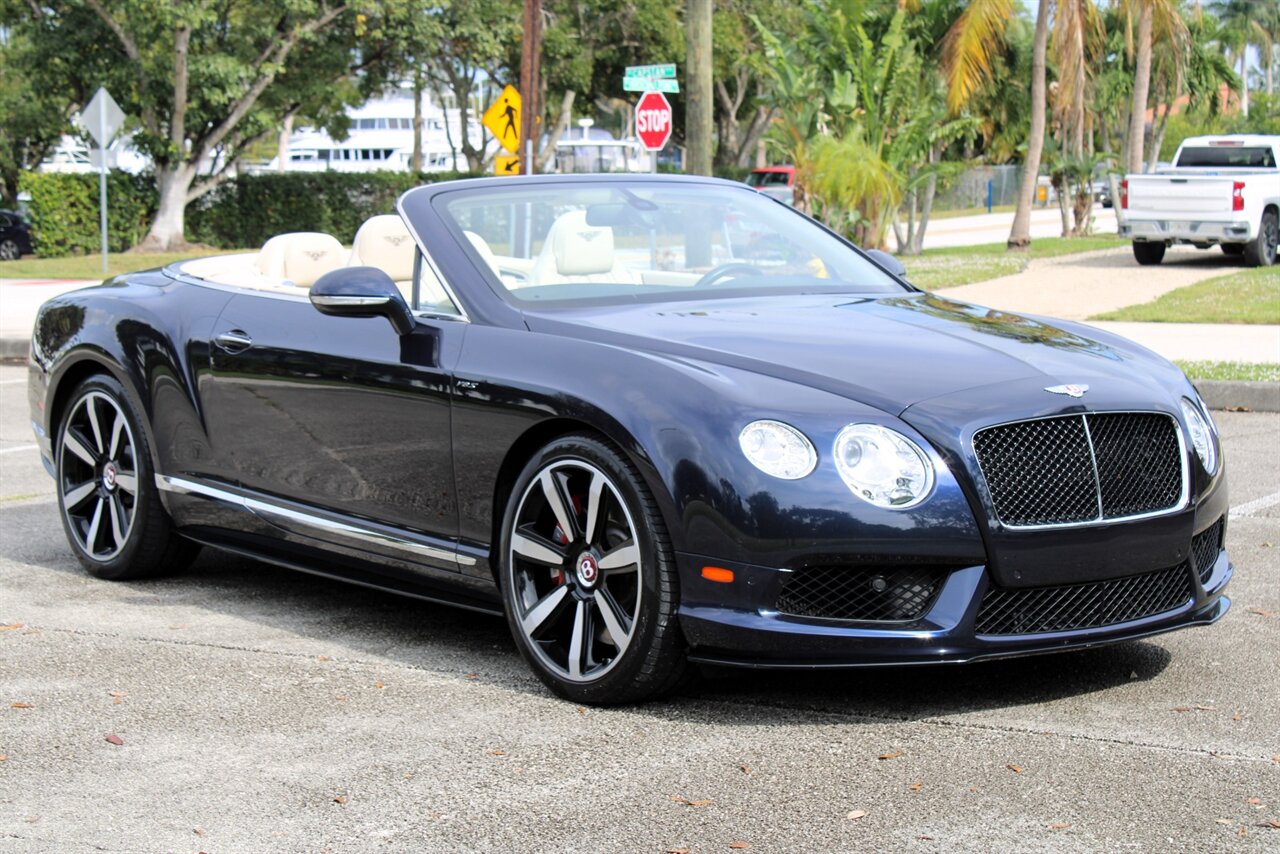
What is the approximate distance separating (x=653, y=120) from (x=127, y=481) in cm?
1622

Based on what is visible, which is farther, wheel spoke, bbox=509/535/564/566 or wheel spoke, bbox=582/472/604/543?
wheel spoke, bbox=509/535/564/566

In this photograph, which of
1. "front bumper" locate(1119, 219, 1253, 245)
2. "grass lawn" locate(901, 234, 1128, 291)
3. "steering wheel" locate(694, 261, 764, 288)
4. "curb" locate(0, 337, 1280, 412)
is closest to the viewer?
"steering wheel" locate(694, 261, 764, 288)

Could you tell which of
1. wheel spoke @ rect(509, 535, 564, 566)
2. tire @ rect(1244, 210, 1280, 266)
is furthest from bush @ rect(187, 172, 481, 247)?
wheel spoke @ rect(509, 535, 564, 566)

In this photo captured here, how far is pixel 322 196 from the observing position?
41188 millimetres

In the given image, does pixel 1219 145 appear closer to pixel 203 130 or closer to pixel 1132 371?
pixel 203 130

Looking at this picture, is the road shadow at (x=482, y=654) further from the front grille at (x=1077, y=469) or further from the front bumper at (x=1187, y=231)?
the front bumper at (x=1187, y=231)

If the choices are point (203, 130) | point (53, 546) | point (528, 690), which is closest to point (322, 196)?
point (203, 130)

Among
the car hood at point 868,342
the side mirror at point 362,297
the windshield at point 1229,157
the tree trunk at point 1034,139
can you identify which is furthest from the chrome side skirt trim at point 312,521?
the tree trunk at point 1034,139

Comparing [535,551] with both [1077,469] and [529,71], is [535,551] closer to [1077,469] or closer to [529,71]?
[1077,469]

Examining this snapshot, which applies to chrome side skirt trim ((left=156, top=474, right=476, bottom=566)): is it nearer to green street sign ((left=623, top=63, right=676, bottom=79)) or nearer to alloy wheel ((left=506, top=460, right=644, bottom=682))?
alloy wheel ((left=506, top=460, right=644, bottom=682))

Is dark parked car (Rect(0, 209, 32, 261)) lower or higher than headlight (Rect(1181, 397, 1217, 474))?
higher

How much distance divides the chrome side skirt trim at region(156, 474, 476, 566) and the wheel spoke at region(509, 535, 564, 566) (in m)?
0.26

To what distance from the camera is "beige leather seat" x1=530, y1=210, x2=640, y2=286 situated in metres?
5.64

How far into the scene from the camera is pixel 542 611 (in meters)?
4.89
